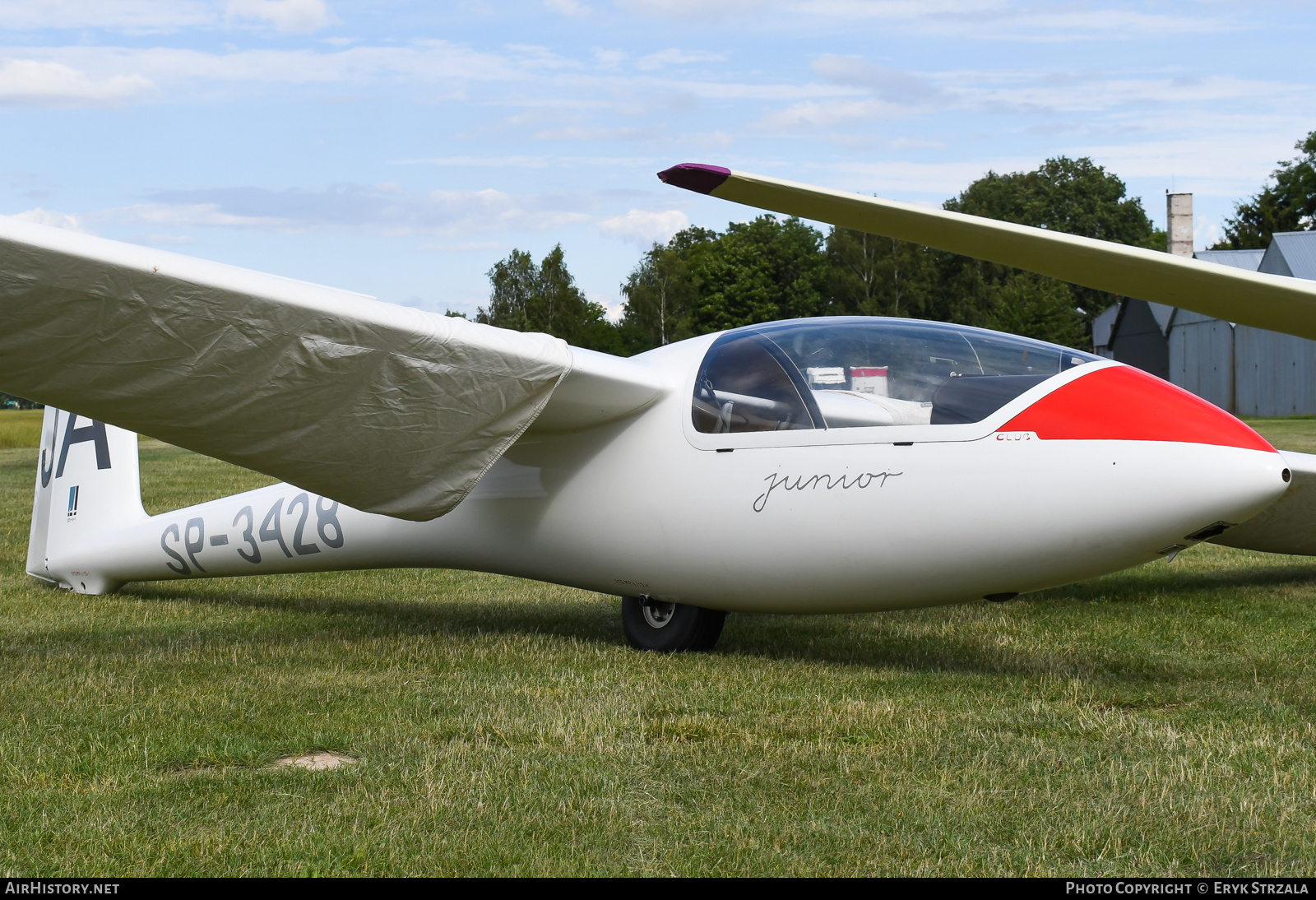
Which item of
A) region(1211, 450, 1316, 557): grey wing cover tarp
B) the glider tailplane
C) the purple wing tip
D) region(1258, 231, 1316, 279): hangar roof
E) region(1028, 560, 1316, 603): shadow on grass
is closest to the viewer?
the purple wing tip

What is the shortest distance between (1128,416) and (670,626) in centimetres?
264

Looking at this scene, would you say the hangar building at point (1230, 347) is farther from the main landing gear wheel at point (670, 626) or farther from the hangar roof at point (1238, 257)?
the main landing gear wheel at point (670, 626)

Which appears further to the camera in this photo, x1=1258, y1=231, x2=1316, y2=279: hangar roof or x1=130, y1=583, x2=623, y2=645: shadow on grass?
x1=1258, y1=231, x2=1316, y2=279: hangar roof

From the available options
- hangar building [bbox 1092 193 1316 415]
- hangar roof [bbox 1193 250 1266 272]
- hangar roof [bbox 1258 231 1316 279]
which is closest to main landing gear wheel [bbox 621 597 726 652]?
hangar building [bbox 1092 193 1316 415]

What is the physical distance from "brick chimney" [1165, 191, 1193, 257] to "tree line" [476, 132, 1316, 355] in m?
8.49

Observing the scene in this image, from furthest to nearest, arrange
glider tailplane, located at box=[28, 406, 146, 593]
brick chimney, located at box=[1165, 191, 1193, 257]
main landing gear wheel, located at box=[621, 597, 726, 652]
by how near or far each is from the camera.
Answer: brick chimney, located at box=[1165, 191, 1193, 257] < glider tailplane, located at box=[28, 406, 146, 593] < main landing gear wheel, located at box=[621, 597, 726, 652]

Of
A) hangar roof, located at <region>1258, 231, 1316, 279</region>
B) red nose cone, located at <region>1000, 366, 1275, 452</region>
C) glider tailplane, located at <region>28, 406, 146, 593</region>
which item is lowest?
glider tailplane, located at <region>28, 406, 146, 593</region>

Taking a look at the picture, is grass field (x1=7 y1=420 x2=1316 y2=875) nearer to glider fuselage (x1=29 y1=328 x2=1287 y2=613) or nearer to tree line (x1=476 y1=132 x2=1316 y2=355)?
glider fuselage (x1=29 y1=328 x2=1287 y2=613)

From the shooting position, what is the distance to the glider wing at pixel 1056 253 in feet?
14.9

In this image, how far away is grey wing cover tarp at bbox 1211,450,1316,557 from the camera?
24.7 feet

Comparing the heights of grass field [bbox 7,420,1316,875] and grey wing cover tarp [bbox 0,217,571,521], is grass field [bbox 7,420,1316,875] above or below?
below

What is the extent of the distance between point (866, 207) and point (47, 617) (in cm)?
613

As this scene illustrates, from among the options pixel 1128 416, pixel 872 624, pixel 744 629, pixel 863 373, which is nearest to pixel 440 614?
pixel 744 629

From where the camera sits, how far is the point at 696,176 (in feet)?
16.7
